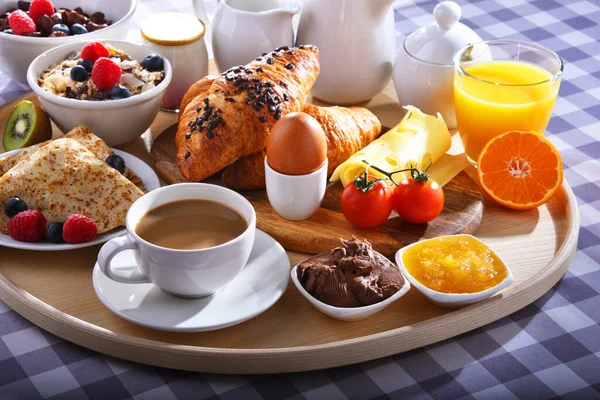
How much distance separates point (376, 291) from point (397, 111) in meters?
1.02

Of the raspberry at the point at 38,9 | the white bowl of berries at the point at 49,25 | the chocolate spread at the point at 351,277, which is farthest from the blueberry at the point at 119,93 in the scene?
the chocolate spread at the point at 351,277

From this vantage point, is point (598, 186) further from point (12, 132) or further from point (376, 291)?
point (12, 132)

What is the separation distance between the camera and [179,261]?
1.61m

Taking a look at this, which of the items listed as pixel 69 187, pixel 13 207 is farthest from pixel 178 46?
pixel 13 207

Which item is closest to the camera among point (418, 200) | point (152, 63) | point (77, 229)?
point (77, 229)

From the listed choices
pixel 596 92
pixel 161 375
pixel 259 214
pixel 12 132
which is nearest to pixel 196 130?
pixel 259 214

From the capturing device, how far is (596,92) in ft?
9.21

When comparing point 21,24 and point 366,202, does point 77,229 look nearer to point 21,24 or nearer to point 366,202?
point 366,202

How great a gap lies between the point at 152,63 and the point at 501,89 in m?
1.01

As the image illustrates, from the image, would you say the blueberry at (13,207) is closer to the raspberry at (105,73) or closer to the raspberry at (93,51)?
the raspberry at (105,73)

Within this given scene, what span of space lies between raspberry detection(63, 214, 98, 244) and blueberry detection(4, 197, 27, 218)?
0.50 ft

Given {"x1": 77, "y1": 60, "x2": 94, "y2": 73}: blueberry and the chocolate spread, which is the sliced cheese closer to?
the chocolate spread

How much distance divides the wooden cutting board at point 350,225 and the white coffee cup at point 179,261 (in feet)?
0.83

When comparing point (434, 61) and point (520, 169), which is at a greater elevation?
point (434, 61)
